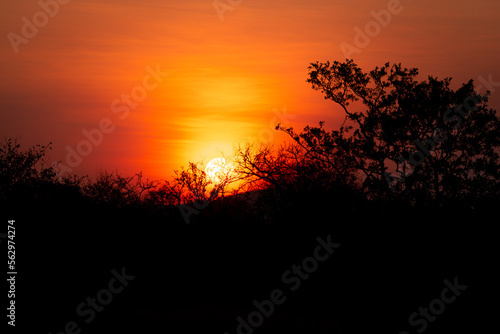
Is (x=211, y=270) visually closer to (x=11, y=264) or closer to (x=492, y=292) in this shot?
(x=11, y=264)

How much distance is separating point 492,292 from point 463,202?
6072mm

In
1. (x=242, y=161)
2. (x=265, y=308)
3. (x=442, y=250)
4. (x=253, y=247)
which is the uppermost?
(x=242, y=161)

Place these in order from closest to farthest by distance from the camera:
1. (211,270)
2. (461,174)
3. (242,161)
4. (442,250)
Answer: (442,250) < (211,270) < (461,174) < (242,161)

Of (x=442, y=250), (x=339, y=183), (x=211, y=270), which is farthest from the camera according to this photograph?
(x=339, y=183)

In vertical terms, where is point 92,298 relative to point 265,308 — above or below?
above

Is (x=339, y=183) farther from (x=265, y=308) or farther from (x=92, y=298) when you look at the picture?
(x=92, y=298)

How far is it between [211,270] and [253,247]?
206 centimetres

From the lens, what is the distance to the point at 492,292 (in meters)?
23.2

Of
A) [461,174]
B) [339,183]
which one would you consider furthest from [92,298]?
[461,174]

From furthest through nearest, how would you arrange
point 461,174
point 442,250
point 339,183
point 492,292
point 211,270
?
1. point 461,174
2. point 339,183
3. point 211,270
4. point 442,250
5. point 492,292

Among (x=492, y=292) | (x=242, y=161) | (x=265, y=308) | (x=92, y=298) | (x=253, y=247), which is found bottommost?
(x=492, y=292)

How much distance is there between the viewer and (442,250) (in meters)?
24.7

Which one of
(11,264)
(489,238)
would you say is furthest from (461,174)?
(11,264)

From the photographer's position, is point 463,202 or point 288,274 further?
point 463,202
